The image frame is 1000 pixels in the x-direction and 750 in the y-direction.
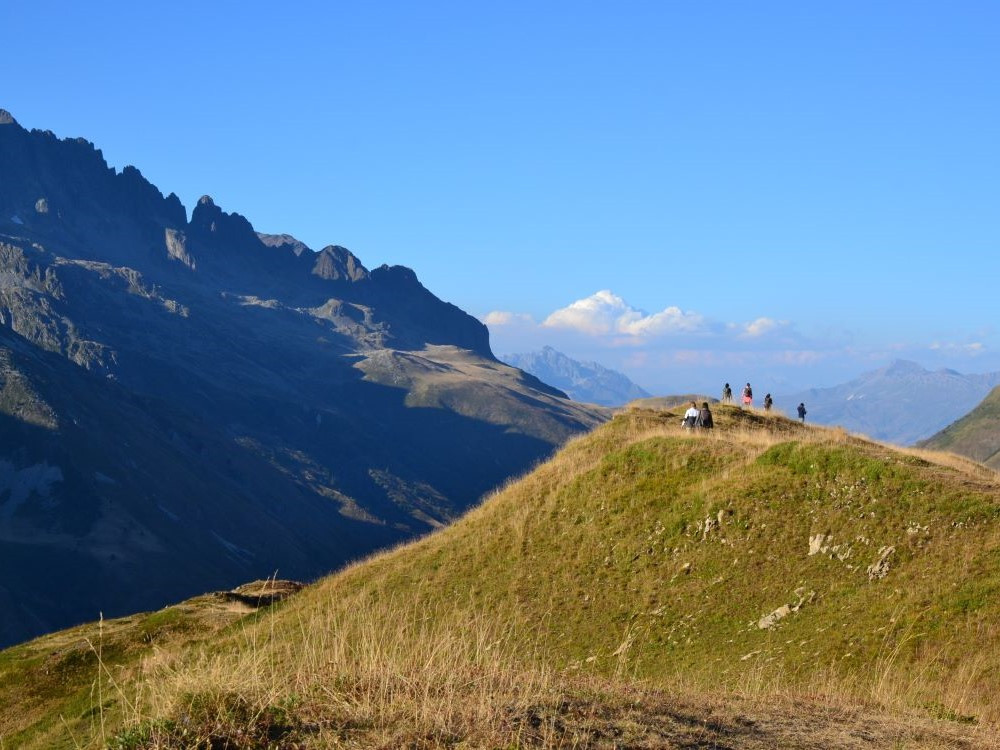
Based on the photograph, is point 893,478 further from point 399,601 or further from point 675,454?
point 399,601

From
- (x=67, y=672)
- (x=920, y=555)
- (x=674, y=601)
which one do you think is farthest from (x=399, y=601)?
(x=920, y=555)

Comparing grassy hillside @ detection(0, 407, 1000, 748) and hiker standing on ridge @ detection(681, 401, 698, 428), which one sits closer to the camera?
grassy hillside @ detection(0, 407, 1000, 748)

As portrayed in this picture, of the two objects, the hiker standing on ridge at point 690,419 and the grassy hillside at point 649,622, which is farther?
the hiker standing on ridge at point 690,419

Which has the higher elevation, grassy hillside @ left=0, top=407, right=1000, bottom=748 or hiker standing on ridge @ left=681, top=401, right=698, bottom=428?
hiker standing on ridge @ left=681, top=401, right=698, bottom=428

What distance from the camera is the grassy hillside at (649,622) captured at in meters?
10.8

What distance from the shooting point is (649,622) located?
27797 mm

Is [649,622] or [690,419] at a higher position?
[690,419]

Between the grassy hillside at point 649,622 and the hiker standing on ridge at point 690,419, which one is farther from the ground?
the hiker standing on ridge at point 690,419

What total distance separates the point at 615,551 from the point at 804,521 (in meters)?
6.28

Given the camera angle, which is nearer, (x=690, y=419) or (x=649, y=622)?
(x=649, y=622)

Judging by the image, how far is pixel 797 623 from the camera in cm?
2544

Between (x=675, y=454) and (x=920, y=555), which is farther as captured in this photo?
(x=675, y=454)

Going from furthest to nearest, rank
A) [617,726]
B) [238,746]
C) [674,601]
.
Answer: [674,601]
[617,726]
[238,746]

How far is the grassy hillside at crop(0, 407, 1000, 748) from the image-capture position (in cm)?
1078
